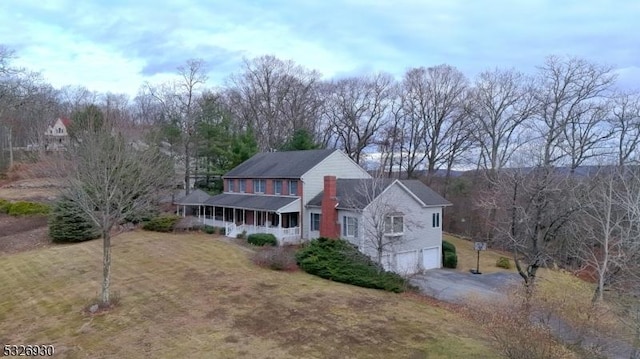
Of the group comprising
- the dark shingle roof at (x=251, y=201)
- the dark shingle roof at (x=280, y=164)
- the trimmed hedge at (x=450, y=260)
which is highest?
the dark shingle roof at (x=280, y=164)

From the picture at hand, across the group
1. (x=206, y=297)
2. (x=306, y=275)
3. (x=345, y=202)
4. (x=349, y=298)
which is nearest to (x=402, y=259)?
(x=345, y=202)

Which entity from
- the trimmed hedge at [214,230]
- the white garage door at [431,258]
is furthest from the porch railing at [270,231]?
the white garage door at [431,258]

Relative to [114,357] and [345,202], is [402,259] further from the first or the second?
[114,357]

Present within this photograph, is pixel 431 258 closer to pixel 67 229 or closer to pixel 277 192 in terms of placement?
pixel 277 192

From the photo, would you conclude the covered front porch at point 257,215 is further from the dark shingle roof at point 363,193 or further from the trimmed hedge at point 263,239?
the dark shingle roof at point 363,193

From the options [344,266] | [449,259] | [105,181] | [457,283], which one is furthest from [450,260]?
[105,181]

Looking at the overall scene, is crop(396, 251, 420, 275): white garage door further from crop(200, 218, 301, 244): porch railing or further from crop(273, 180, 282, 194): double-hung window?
crop(273, 180, 282, 194): double-hung window
